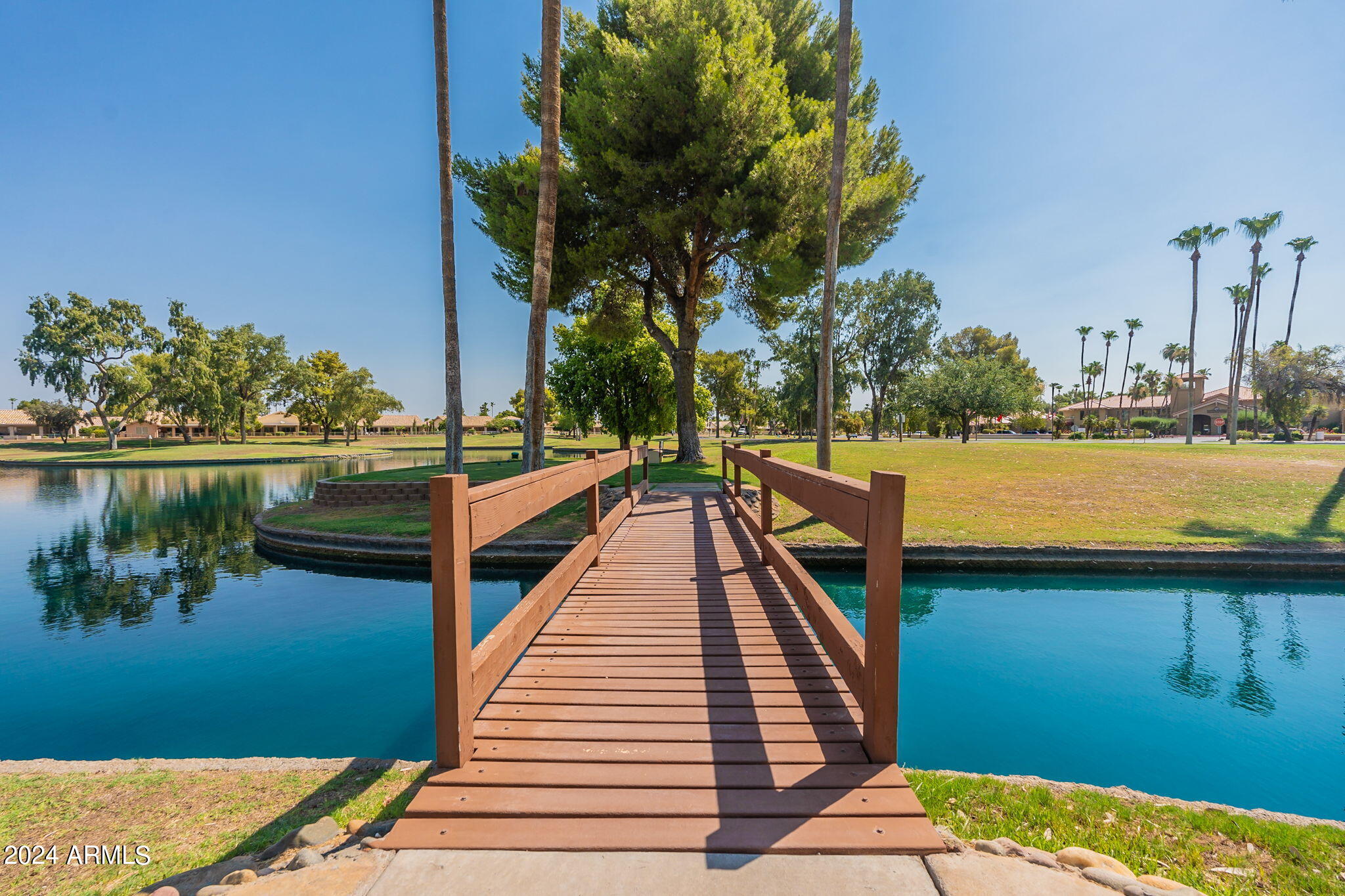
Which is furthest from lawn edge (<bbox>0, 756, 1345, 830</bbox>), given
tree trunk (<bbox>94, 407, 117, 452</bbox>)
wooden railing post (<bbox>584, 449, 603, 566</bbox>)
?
tree trunk (<bbox>94, 407, 117, 452</bbox>)

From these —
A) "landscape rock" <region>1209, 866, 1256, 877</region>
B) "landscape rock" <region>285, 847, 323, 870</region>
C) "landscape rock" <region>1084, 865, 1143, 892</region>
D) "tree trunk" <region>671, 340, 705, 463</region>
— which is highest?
"tree trunk" <region>671, 340, 705, 463</region>

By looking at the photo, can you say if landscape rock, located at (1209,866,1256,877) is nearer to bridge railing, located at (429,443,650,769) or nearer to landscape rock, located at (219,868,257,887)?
bridge railing, located at (429,443,650,769)

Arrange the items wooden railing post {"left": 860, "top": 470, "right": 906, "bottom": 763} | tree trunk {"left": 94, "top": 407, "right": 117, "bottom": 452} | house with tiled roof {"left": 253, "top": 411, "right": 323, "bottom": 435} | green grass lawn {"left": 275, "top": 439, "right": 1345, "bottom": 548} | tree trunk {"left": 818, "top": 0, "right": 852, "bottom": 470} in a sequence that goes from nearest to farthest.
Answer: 1. wooden railing post {"left": 860, "top": 470, "right": 906, "bottom": 763}
2. green grass lawn {"left": 275, "top": 439, "right": 1345, "bottom": 548}
3. tree trunk {"left": 818, "top": 0, "right": 852, "bottom": 470}
4. tree trunk {"left": 94, "top": 407, "right": 117, "bottom": 452}
5. house with tiled roof {"left": 253, "top": 411, "right": 323, "bottom": 435}

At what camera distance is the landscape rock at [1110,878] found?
1.73 metres

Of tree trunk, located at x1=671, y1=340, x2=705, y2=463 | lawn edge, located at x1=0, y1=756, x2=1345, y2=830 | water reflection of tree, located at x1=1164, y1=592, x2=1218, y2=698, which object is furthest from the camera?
tree trunk, located at x1=671, y1=340, x2=705, y2=463

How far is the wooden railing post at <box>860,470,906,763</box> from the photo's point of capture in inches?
84.7

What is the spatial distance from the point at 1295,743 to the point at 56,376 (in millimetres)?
72114

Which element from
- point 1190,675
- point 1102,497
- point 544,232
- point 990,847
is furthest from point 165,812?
point 1102,497

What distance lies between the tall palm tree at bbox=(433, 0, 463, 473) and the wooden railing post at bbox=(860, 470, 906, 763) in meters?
10.2

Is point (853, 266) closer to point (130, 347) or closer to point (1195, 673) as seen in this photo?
point (1195, 673)

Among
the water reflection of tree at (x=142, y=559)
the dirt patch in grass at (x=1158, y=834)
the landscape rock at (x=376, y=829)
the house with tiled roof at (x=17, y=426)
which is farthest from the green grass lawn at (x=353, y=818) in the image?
the house with tiled roof at (x=17, y=426)

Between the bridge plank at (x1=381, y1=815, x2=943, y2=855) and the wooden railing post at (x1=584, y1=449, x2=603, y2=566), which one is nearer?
the bridge plank at (x1=381, y1=815, x2=943, y2=855)

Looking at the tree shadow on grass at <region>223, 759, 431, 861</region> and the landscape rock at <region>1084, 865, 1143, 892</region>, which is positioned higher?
the landscape rock at <region>1084, 865, 1143, 892</region>

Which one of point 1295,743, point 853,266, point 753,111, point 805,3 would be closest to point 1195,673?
point 1295,743
